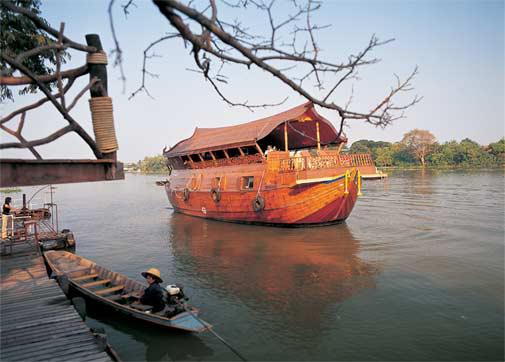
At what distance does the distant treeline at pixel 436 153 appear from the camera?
68750mm

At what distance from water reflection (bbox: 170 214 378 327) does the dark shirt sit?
2.08m

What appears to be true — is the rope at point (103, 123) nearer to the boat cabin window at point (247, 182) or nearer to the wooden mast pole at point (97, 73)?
the wooden mast pole at point (97, 73)

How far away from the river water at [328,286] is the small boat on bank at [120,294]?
0.41 m

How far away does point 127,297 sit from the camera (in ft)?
21.7

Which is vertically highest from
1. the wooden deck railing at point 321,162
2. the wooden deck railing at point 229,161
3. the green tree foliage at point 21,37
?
the green tree foliage at point 21,37

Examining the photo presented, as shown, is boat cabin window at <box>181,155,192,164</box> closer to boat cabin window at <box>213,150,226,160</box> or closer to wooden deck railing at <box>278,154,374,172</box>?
boat cabin window at <box>213,150,226,160</box>

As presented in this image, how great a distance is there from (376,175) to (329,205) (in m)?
2.22

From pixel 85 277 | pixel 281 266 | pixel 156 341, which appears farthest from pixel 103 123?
pixel 281 266

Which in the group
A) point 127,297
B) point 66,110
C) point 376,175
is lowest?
point 127,297

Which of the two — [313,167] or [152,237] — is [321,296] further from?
[152,237]

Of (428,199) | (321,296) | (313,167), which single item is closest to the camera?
(321,296)

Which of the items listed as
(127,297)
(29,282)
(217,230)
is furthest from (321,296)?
(217,230)

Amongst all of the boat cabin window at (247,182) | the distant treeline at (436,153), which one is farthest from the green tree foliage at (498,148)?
the boat cabin window at (247,182)

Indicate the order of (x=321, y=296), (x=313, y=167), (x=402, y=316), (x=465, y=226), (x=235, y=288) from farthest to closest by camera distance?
(x=465, y=226) < (x=313, y=167) < (x=235, y=288) < (x=321, y=296) < (x=402, y=316)
